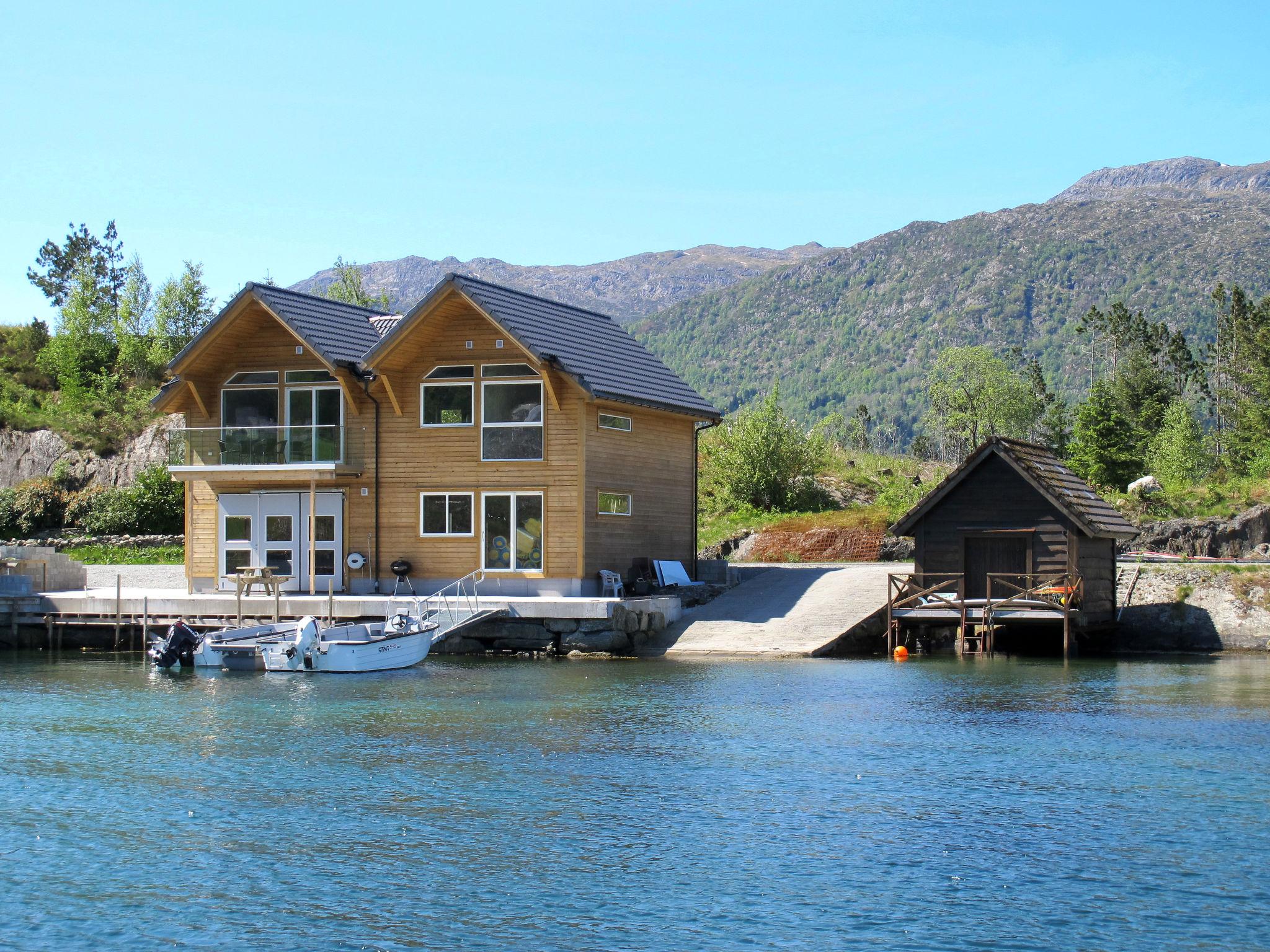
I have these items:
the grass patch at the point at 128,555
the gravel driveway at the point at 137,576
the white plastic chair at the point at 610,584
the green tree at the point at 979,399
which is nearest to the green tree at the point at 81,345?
the grass patch at the point at 128,555

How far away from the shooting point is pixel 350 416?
110 feet

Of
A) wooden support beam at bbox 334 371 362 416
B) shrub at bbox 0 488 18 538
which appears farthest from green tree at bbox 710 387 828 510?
shrub at bbox 0 488 18 538

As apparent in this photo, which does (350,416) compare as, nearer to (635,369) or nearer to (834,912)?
(635,369)

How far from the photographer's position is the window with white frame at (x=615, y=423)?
32656mm

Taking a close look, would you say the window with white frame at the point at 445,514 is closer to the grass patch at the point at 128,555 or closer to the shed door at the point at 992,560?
the shed door at the point at 992,560

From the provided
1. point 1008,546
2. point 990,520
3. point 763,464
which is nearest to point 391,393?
point 990,520

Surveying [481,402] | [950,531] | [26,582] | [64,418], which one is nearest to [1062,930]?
[950,531]

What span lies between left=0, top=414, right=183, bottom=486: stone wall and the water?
2705 cm

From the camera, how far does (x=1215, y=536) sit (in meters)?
39.8

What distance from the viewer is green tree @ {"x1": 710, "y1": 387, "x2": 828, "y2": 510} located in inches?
1818

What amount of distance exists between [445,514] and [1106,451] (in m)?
29.5

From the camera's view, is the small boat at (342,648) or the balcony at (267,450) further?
the balcony at (267,450)

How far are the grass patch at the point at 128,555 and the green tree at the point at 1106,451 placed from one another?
108 feet

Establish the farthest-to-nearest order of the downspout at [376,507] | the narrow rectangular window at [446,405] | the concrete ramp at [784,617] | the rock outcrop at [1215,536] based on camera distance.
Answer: the rock outcrop at [1215,536] → the downspout at [376,507] → the narrow rectangular window at [446,405] → the concrete ramp at [784,617]
